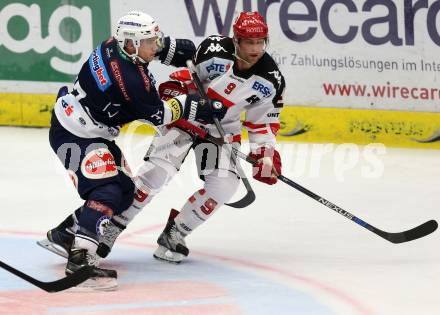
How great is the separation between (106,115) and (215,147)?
78 cm

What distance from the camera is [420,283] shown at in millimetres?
5488

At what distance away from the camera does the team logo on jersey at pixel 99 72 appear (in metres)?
5.33

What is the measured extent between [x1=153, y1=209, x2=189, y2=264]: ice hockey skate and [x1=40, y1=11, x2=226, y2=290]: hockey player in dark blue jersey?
466mm

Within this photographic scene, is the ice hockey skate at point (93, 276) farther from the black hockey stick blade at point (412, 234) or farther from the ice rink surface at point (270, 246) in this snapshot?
the black hockey stick blade at point (412, 234)

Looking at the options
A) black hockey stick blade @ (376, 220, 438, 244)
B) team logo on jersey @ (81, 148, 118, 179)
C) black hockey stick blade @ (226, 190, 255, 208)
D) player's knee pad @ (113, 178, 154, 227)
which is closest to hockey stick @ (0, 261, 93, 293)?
team logo on jersey @ (81, 148, 118, 179)

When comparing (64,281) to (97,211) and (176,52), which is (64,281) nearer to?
(97,211)

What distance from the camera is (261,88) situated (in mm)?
5828

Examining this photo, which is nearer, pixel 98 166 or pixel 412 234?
pixel 98 166

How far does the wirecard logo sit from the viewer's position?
28.6 feet

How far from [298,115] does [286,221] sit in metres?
2.42

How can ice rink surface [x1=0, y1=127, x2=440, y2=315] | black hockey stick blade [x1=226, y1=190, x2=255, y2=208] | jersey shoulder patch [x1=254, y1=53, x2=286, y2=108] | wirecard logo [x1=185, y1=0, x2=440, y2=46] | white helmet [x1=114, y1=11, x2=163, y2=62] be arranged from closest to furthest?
ice rink surface [x1=0, y1=127, x2=440, y2=315] → white helmet [x1=114, y1=11, x2=163, y2=62] → jersey shoulder patch [x1=254, y1=53, x2=286, y2=108] → black hockey stick blade [x1=226, y1=190, x2=255, y2=208] → wirecard logo [x1=185, y1=0, x2=440, y2=46]

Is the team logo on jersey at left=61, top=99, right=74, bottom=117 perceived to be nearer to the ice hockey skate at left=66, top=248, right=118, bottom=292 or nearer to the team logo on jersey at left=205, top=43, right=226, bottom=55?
the ice hockey skate at left=66, top=248, right=118, bottom=292

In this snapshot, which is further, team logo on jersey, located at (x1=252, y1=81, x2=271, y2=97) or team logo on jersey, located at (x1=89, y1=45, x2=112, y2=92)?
team logo on jersey, located at (x1=252, y1=81, x2=271, y2=97)

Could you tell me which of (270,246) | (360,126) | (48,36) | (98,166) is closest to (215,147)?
(270,246)
